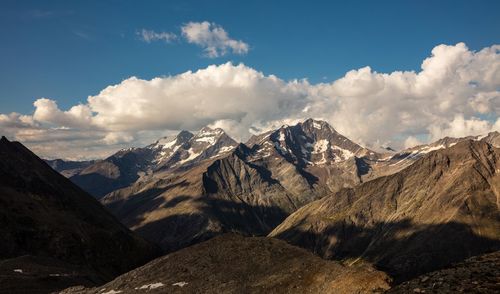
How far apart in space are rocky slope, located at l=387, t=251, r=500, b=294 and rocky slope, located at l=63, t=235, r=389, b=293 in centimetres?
1061

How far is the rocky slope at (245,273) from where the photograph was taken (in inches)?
1796

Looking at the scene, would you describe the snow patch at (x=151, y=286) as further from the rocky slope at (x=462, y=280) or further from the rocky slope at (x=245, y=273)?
the rocky slope at (x=462, y=280)

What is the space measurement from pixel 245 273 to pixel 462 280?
111 ft

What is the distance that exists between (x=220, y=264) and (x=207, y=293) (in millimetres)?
9919

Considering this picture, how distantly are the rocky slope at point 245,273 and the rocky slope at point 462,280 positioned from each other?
34.8 feet

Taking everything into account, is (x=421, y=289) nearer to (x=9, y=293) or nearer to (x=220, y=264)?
(x=220, y=264)

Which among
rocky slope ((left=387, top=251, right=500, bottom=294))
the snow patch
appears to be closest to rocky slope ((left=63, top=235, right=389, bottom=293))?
the snow patch

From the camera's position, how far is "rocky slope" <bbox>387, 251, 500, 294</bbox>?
2591 cm

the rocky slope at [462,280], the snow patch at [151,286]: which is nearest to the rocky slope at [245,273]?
the snow patch at [151,286]

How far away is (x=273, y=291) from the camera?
4850cm

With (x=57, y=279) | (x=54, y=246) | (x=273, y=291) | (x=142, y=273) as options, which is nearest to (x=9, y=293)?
(x=57, y=279)

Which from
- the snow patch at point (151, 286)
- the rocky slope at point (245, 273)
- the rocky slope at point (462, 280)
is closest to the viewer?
the rocky slope at point (462, 280)

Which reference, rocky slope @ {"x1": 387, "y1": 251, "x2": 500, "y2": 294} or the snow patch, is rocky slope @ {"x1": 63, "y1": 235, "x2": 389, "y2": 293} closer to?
the snow patch

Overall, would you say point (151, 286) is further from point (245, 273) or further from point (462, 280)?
point (462, 280)
